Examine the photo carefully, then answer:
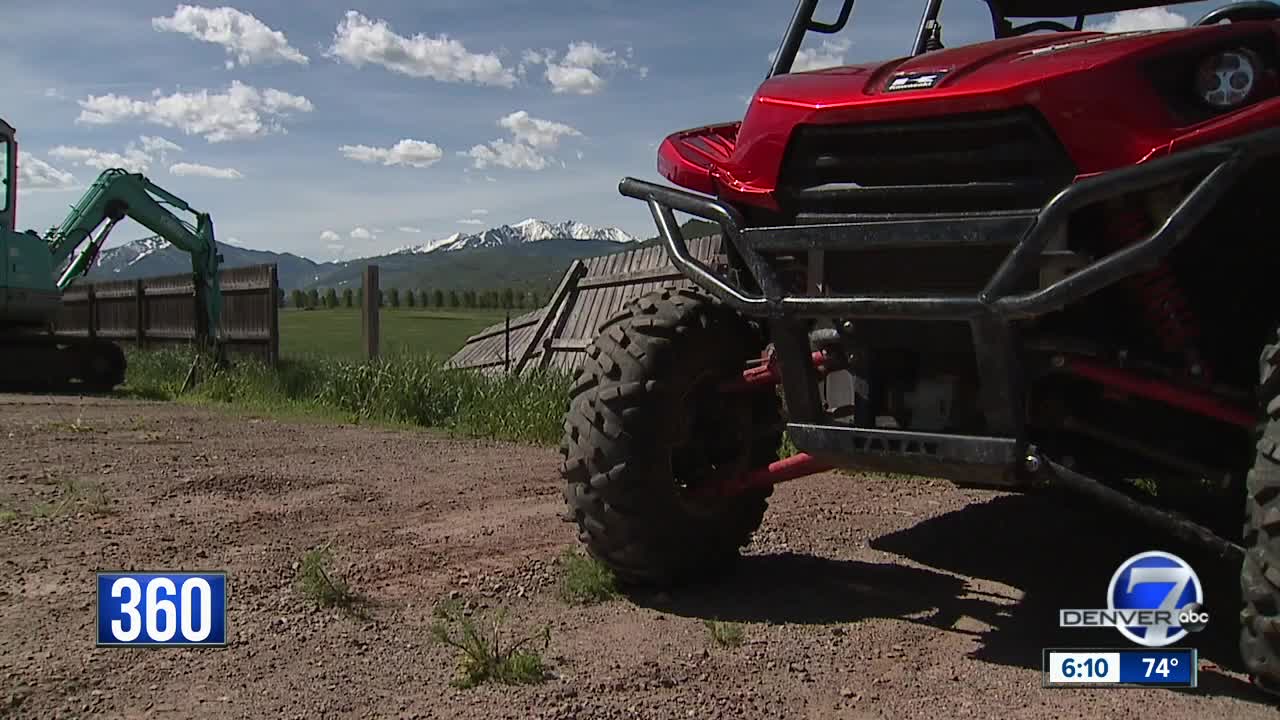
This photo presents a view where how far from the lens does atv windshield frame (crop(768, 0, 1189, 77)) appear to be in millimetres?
4758

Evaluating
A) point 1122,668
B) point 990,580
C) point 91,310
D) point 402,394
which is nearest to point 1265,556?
point 1122,668

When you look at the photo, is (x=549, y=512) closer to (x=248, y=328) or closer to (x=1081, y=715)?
(x=1081, y=715)

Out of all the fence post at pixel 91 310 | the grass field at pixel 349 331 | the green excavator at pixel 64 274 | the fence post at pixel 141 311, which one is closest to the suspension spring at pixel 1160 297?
the green excavator at pixel 64 274

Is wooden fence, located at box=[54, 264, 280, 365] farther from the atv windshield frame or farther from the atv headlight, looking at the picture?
the atv headlight

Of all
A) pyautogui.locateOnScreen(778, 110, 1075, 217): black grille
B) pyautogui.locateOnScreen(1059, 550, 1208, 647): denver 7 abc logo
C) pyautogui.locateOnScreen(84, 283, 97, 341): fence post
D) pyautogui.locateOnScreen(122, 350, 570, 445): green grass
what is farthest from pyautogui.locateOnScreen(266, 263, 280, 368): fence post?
pyautogui.locateOnScreen(1059, 550, 1208, 647): denver 7 abc logo

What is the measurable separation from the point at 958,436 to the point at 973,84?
3.28 ft

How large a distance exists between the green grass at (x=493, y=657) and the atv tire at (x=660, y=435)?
59 cm

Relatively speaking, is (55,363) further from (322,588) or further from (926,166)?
(926,166)

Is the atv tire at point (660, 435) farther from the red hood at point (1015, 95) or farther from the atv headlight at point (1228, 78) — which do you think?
the atv headlight at point (1228, 78)

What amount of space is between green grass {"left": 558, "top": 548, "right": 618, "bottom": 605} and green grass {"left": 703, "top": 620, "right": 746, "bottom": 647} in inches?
20.4

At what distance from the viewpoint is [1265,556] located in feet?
10.2

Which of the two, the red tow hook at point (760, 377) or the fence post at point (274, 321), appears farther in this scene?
the fence post at point (274, 321)

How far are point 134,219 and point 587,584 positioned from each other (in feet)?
50.9

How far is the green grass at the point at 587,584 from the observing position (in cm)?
424
